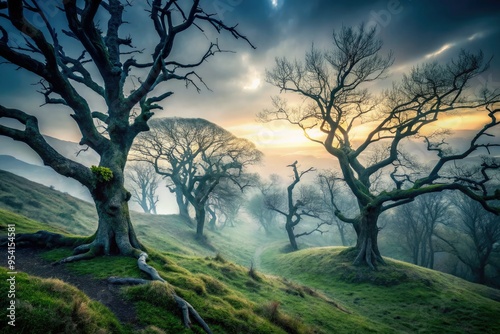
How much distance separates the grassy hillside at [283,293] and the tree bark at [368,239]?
3.50ft

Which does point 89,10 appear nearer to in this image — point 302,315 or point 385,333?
point 302,315

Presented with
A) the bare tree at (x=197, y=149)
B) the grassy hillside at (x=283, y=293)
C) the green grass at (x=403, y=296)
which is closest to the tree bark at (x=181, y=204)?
the bare tree at (x=197, y=149)

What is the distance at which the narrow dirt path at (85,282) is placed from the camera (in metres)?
5.02

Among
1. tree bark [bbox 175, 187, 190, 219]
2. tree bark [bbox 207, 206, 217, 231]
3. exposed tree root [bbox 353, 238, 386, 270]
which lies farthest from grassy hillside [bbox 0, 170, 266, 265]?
tree bark [bbox 207, 206, 217, 231]

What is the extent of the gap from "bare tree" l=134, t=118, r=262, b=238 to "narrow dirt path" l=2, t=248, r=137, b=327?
20610 mm

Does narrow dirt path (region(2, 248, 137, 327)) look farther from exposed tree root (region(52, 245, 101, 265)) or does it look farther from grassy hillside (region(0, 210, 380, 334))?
exposed tree root (region(52, 245, 101, 265))

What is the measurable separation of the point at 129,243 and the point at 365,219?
18.6m

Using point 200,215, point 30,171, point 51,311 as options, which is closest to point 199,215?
point 200,215

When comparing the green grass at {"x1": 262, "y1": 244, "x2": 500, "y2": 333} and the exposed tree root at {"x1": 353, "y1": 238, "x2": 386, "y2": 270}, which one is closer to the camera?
the green grass at {"x1": 262, "y1": 244, "x2": 500, "y2": 333}

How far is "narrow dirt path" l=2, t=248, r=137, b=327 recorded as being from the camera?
16.5 ft

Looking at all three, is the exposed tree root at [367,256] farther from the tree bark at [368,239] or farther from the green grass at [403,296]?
the green grass at [403,296]

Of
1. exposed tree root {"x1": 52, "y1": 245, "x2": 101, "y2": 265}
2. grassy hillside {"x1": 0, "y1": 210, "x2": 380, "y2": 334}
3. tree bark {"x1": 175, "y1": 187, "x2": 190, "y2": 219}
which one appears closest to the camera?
grassy hillside {"x1": 0, "y1": 210, "x2": 380, "y2": 334}

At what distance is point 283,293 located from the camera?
1134 cm

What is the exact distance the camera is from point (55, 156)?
7.83 meters
